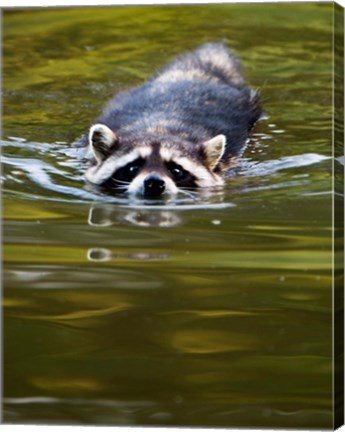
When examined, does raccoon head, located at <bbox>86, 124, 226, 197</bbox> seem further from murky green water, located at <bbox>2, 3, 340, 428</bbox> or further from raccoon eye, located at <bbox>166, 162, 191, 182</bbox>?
murky green water, located at <bbox>2, 3, 340, 428</bbox>

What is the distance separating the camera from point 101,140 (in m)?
9.77

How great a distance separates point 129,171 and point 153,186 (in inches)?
28.0

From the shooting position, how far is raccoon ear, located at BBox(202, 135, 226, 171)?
982 centimetres

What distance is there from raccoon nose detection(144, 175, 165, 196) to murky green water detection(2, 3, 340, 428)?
229 mm

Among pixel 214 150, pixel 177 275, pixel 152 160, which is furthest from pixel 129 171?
pixel 177 275

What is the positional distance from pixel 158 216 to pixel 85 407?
1.36m

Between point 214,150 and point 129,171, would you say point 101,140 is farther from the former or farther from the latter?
point 214,150

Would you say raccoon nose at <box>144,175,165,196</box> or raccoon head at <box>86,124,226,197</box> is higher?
raccoon head at <box>86,124,226,197</box>

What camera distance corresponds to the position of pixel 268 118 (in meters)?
9.53

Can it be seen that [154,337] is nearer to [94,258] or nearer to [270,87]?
[94,258]

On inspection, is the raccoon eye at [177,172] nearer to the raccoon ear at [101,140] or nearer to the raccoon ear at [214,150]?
the raccoon ear at [214,150]

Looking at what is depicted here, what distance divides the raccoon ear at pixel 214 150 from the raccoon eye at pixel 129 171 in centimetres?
55

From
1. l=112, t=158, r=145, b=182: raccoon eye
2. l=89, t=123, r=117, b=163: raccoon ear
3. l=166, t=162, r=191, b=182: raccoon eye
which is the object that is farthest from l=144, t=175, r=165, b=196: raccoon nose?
l=89, t=123, r=117, b=163: raccoon ear

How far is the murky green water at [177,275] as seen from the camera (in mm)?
7801
